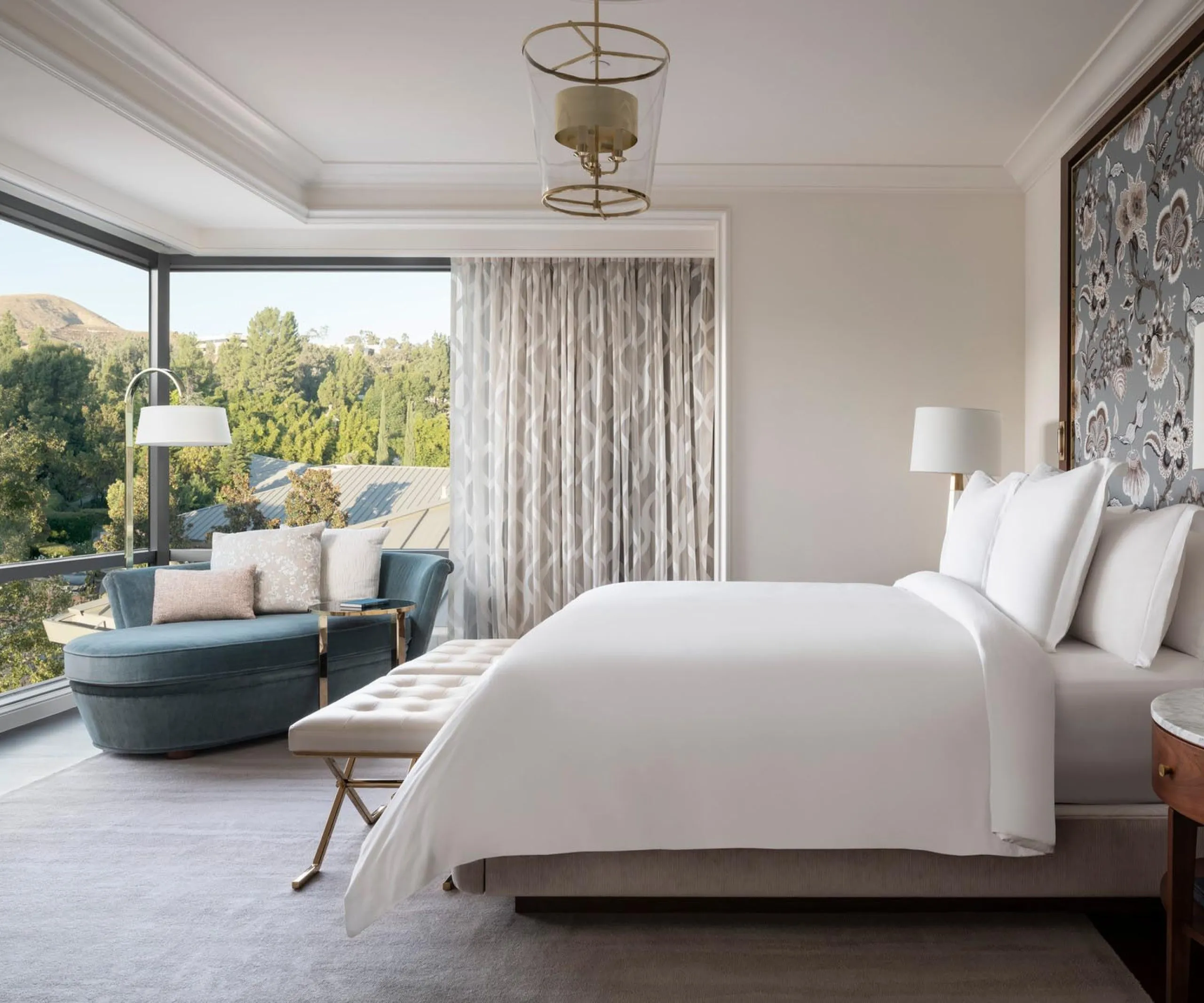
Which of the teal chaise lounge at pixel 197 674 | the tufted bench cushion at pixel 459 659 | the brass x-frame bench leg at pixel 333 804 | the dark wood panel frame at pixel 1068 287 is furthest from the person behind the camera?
the dark wood panel frame at pixel 1068 287

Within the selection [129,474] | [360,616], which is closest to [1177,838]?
[360,616]

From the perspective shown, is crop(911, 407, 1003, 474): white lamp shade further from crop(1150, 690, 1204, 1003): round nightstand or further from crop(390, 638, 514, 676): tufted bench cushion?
crop(1150, 690, 1204, 1003): round nightstand

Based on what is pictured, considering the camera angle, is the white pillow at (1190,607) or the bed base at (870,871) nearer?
the bed base at (870,871)

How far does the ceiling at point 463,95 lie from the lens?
10.5ft

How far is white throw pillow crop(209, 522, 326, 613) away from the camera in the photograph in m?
4.40

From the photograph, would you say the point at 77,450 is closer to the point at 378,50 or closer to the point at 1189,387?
the point at 378,50

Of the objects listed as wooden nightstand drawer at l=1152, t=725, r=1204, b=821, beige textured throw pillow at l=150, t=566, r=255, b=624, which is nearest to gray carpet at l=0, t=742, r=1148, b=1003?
wooden nightstand drawer at l=1152, t=725, r=1204, b=821

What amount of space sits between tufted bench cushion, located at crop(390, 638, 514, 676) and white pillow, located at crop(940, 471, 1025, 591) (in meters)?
1.53

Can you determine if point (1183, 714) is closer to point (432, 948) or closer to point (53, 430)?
point (432, 948)

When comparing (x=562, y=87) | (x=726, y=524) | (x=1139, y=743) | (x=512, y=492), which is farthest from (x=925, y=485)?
(x=562, y=87)

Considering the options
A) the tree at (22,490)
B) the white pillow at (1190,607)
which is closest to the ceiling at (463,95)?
the tree at (22,490)

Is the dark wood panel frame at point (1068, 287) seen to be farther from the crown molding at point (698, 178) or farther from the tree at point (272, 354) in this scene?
the tree at point (272, 354)

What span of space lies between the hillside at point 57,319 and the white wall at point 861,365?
3367 millimetres

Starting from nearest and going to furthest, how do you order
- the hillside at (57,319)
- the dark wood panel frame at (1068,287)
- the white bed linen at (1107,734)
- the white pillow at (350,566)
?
the white bed linen at (1107,734)
the dark wood panel frame at (1068,287)
the hillside at (57,319)
the white pillow at (350,566)
